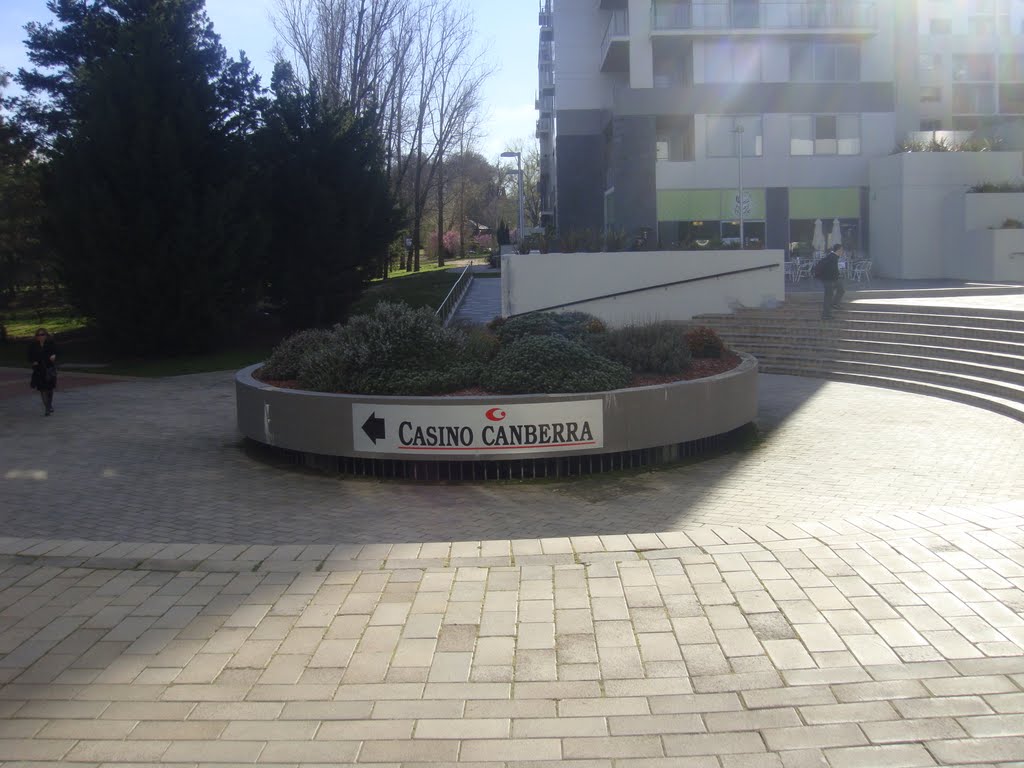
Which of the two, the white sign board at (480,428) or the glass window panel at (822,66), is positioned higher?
the glass window panel at (822,66)

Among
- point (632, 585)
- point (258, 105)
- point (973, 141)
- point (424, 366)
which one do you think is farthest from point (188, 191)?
point (973, 141)

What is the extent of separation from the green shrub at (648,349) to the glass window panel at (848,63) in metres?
28.5

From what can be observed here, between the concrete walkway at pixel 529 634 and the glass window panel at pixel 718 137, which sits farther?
the glass window panel at pixel 718 137

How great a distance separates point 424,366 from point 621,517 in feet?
12.4

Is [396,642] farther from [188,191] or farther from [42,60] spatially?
[42,60]

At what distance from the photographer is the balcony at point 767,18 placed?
121 ft

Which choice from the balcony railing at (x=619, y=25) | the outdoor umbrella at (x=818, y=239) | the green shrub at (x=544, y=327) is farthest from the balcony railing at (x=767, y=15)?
the green shrub at (x=544, y=327)

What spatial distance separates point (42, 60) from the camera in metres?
33.1

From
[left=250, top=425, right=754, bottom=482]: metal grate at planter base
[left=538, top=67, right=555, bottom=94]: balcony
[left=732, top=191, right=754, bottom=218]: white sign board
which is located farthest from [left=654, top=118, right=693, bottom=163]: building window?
[left=538, top=67, right=555, bottom=94]: balcony

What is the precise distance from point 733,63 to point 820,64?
3413 millimetres

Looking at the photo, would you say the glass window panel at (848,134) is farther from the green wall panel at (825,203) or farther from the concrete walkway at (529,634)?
the concrete walkway at (529,634)

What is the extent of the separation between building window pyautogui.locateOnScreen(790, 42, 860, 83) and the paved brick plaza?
31277 millimetres

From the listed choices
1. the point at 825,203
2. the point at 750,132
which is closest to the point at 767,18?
the point at 750,132

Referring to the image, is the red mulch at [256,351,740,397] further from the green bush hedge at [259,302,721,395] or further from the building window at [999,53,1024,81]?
the building window at [999,53,1024,81]
